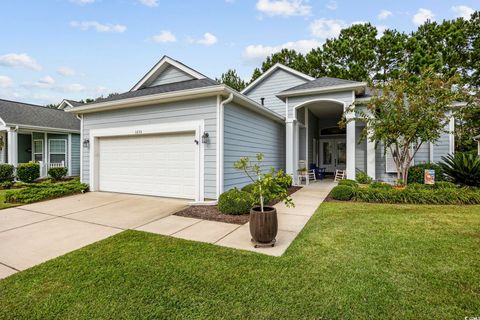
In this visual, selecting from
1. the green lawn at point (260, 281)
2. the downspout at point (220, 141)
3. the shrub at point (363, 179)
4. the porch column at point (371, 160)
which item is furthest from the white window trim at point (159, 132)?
the porch column at point (371, 160)

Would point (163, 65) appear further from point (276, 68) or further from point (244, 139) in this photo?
point (276, 68)

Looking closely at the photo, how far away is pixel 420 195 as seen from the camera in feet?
23.5

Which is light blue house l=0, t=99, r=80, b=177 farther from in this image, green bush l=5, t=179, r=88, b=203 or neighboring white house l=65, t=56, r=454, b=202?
green bush l=5, t=179, r=88, b=203

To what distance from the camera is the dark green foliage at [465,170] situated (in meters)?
7.98

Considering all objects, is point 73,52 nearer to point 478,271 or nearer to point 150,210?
point 150,210

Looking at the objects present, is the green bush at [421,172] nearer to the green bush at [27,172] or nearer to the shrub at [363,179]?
the shrub at [363,179]

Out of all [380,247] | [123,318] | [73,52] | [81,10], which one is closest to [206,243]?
[123,318]

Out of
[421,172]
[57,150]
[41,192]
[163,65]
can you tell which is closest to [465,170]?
[421,172]

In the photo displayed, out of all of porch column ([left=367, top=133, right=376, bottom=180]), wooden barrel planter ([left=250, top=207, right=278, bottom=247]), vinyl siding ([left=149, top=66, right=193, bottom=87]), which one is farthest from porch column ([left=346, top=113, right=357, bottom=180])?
wooden barrel planter ([left=250, top=207, right=278, bottom=247])

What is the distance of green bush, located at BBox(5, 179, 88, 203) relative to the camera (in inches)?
294

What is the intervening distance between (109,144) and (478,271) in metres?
10.0

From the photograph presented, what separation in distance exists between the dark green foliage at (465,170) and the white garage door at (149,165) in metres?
8.88

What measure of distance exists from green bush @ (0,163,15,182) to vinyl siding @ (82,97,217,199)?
589 cm

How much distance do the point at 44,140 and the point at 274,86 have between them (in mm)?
13927
